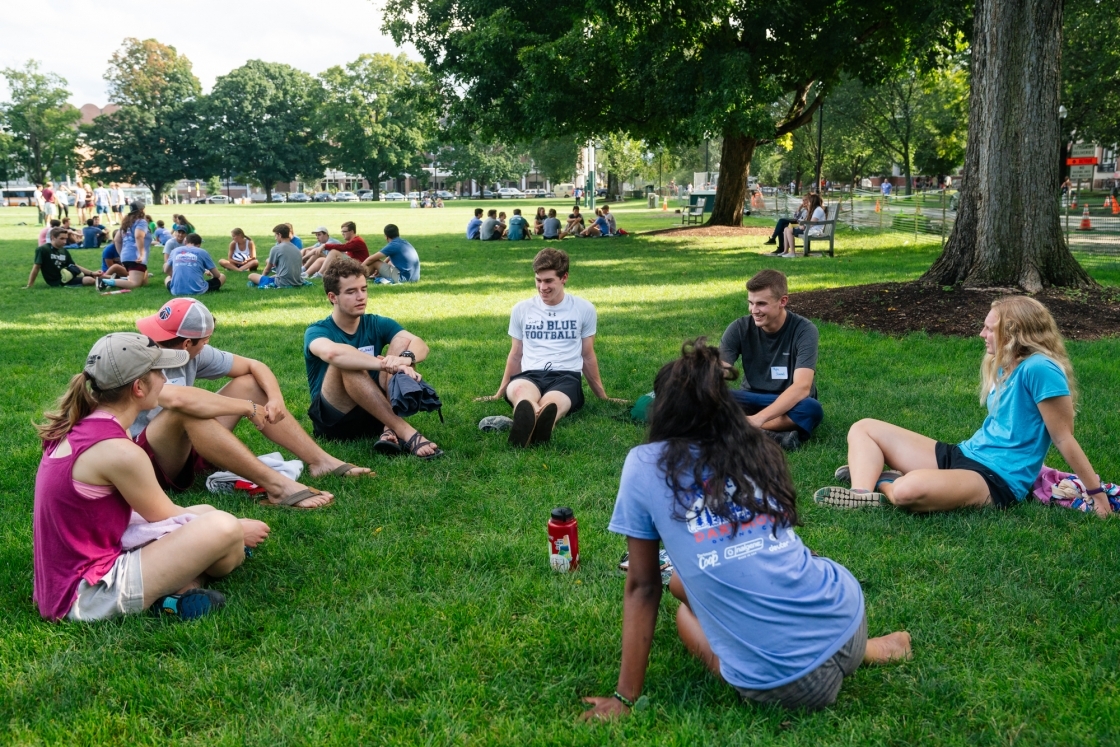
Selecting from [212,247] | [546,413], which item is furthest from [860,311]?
[212,247]

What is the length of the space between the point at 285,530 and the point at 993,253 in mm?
9867

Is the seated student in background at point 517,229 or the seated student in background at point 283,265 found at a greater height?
the seated student in background at point 517,229

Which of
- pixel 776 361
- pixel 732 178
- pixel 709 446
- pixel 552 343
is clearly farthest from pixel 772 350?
pixel 732 178

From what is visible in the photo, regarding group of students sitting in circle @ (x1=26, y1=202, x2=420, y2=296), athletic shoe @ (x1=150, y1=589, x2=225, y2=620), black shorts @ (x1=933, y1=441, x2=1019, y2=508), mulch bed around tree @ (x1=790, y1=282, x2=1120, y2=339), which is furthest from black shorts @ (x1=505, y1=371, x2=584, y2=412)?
group of students sitting in circle @ (x1=26, y1=202, x2=420, y2=296)

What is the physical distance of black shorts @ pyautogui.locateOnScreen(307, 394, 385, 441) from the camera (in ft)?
21.0

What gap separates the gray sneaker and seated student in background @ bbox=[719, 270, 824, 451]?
5.84 feet

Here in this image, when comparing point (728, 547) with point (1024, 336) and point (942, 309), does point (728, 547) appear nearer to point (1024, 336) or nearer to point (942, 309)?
point (1024, 336)

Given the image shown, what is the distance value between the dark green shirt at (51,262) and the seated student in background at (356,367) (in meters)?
13.4

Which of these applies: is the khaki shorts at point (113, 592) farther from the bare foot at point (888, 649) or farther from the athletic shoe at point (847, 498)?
the athletic shoe at point (847, 498)

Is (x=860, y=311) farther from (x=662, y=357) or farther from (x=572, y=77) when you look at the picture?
(x=572, y=77)

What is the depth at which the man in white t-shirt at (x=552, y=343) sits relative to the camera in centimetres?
686

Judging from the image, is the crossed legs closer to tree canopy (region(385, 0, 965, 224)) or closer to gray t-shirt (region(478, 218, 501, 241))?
tree canopy (region(385, 0, 965, 224))

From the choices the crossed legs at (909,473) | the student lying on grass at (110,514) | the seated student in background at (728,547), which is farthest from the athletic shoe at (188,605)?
the crossed legs at (909,473)

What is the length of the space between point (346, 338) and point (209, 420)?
5.33 feet
